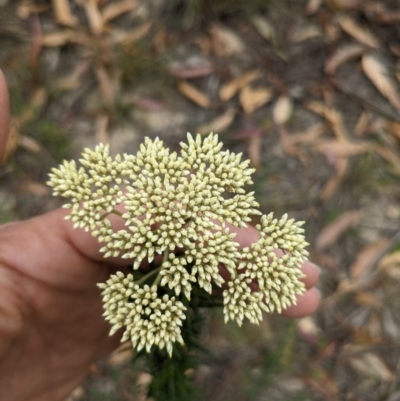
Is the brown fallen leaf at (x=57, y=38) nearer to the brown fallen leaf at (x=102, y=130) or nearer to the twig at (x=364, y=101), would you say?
the brown fallen leaf at (x=102, y=130)

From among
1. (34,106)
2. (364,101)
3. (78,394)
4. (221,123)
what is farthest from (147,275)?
(364,101)

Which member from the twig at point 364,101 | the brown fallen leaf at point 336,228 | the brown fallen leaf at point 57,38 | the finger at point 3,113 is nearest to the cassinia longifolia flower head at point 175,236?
the finger at point 3,113

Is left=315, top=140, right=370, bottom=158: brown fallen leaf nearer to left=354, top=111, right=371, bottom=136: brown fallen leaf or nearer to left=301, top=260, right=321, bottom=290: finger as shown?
left=354, top=111, right=371, bottom=136: brown fallen leaf

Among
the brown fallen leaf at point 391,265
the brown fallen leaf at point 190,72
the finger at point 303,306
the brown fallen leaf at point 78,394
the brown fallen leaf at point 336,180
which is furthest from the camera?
the brown fallen leaf at point 190,72

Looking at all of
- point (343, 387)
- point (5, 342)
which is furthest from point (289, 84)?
point (5, 342)

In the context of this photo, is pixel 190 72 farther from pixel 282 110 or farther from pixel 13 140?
pixel 13 140

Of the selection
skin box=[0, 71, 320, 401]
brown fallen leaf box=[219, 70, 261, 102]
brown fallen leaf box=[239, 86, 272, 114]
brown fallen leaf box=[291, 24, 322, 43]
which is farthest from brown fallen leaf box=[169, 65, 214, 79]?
skin box=[0, 71, 320, 401]
